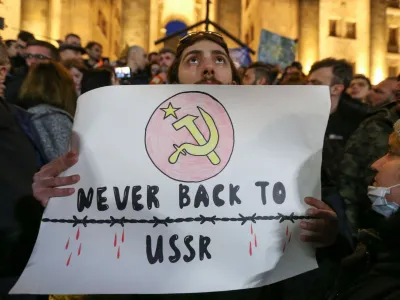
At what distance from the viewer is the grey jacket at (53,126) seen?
2.72m

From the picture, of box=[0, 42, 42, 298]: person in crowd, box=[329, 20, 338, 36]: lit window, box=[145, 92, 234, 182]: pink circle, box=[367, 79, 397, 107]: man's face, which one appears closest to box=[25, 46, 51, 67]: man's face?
box=[0, 42, 42, 298]: person in crowd

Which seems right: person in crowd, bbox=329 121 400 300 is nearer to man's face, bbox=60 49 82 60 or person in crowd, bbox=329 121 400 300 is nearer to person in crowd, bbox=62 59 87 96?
person in crowd, bbox=62 59 87 96

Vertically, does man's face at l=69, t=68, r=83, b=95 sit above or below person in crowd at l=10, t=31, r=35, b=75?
below

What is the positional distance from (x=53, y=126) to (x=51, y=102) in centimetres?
27

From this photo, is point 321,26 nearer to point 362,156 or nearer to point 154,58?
point 154,58

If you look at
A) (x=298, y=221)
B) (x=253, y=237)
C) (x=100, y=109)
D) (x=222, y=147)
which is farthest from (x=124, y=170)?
(x=298, y=221)

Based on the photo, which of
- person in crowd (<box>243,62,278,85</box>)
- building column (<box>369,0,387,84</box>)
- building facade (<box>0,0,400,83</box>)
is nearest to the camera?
person in crowd (<box>243,62,278,85</box>)

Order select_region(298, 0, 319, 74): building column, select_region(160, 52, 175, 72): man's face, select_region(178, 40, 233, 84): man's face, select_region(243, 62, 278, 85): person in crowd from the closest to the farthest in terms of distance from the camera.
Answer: select_region(178, 40, 233, 84): man's face
select_region(243, 62, 278, 85): person in crowd
select_region(160, 52, 175, 72): man's face
select_region(298, 0, 319, 74): building column

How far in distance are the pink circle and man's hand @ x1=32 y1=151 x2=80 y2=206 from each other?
292 millimetres

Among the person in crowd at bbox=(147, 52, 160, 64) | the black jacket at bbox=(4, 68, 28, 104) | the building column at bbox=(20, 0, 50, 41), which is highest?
the building column at bbox=(20, 0, 50, 41)

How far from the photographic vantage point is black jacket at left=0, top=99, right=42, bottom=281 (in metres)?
1.96

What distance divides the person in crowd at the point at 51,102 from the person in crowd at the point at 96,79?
1047 millimetres

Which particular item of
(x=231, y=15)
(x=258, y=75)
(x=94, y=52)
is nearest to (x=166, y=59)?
(x=258, y=75)

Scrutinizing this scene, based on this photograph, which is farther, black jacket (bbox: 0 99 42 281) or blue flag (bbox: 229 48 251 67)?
blue flag (bbox: 229 48 251 67)
